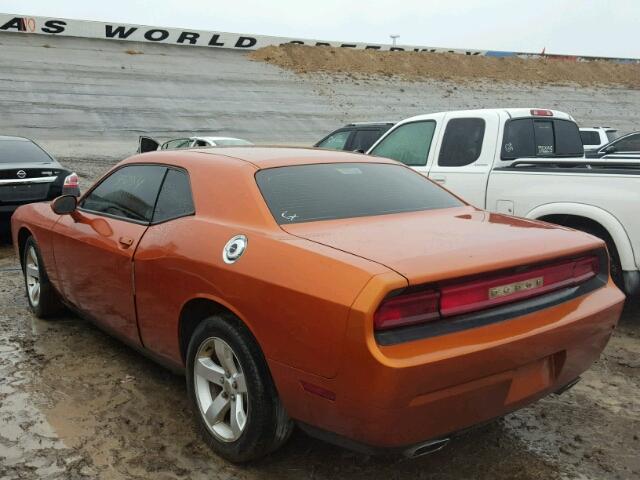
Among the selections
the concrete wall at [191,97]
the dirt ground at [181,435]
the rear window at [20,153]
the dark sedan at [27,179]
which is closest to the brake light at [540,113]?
the dirt ground at [181,435]

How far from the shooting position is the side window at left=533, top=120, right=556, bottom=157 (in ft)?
20.7

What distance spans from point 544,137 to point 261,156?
3.92 metres

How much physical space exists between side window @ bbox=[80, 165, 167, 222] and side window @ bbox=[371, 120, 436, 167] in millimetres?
3160

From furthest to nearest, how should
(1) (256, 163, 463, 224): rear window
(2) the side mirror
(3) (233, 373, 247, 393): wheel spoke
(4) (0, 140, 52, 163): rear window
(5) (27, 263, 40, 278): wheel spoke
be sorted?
(4) (0, 140, 52, 163): rear window < (5) (27, 263, 40, 278): wheel spoke < (2) the side mirror < (1) (256, 163, 463, 224): rear window < (3) (233, 373, 247, 393): wheel spoke

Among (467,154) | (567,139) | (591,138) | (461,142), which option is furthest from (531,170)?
(591,138)

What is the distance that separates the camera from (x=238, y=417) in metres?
2.84

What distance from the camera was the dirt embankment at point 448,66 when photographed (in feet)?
148

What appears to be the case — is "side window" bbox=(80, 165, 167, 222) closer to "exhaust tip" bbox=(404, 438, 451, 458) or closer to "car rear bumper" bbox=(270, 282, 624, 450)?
"car rear bumper" bbox=(270, 282, 624, 450)

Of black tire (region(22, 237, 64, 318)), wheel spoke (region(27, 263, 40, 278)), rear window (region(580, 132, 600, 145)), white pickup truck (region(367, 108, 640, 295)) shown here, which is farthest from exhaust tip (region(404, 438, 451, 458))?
rear window (region(580, 132, 600, 145))

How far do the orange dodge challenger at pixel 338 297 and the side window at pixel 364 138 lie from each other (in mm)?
6638

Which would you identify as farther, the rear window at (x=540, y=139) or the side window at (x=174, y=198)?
the rear window at (x=540, y=139)

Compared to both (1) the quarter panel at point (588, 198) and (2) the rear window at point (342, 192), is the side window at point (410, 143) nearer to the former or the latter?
(1) the quarter panel at point (588, 198)

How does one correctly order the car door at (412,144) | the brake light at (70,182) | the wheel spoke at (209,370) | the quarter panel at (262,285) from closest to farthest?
the quarter panel at (262,285) < the wheel spoke at (209,370) < the car door at (412,144) < the brake light at (70,182)

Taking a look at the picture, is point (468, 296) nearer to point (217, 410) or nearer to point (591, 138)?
point (217, 410)
